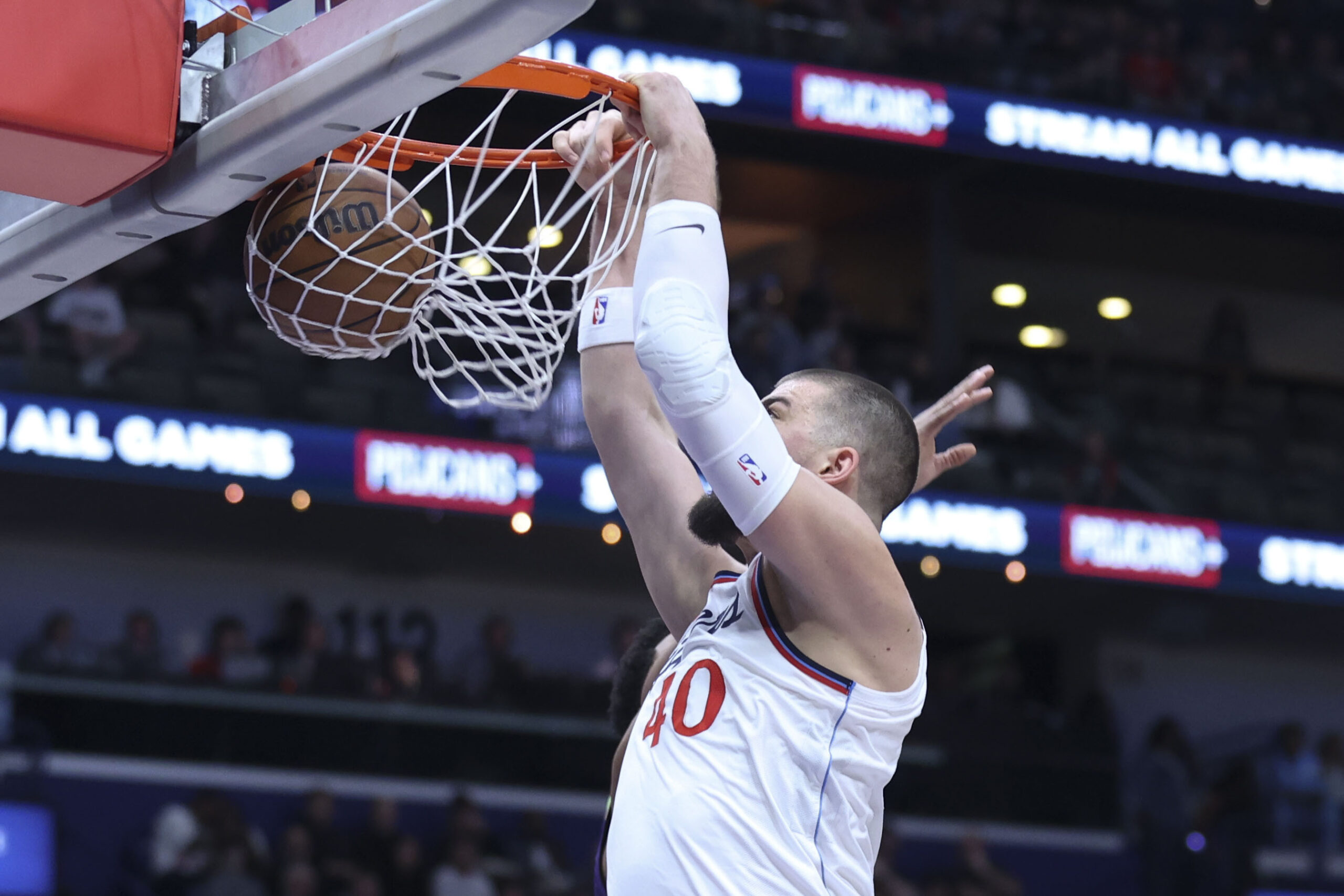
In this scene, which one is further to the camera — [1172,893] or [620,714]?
[1172,893]

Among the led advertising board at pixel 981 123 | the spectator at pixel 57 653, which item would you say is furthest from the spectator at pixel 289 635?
the led advertising board at pixel 981 123

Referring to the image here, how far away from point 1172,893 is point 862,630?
9804 millimetres

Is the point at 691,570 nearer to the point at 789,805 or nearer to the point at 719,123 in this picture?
the point at 789,805

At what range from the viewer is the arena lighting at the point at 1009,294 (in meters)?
17.6

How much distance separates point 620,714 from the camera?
12.2 feet

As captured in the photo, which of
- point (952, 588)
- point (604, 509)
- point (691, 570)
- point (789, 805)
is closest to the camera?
point (789, 805)

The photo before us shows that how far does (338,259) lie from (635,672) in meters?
1.11

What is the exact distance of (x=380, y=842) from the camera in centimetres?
995

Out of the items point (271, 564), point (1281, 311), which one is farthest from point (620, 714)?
point (1281, 311)

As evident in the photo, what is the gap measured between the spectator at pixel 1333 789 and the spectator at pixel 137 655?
7633 mm

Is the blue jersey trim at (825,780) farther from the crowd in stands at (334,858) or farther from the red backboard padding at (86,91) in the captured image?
the crowd in stands at (334,858)

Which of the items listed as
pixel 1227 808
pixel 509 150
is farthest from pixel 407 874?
pixel 509 150

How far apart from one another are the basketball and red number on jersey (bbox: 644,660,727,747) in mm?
864

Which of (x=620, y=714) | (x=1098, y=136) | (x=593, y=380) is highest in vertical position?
(x=1098, y=136)
